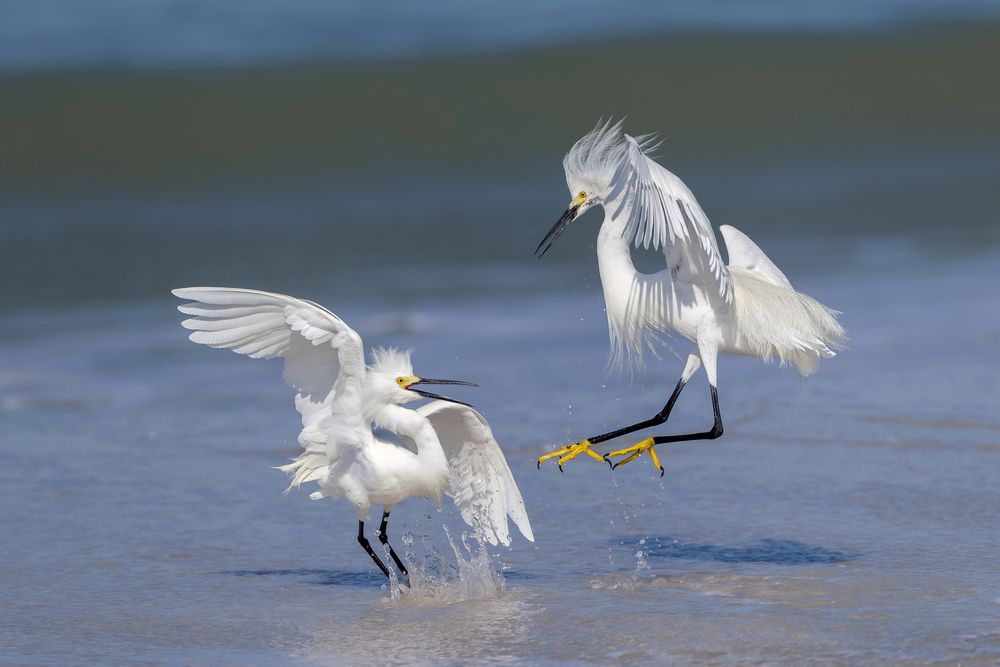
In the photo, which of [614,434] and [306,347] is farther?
[614,434]

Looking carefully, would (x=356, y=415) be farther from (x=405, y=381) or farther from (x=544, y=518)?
(x=544, y=518)

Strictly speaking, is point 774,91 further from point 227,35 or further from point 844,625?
point 844,625

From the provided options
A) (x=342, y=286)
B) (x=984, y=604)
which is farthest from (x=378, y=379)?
(x=342, y=286)

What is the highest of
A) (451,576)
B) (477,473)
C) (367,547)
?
(477,473)

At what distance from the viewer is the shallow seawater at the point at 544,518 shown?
3.97m

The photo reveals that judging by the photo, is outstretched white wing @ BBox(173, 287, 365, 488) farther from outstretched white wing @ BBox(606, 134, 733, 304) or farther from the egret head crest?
outstretched white wing @ BBox(606, 134, 733, 304)

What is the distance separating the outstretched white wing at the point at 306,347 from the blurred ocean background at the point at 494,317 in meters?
0.49

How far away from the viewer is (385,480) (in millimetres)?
4609

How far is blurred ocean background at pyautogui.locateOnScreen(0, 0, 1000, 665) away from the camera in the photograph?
167 inches

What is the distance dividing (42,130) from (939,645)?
39.1 feet

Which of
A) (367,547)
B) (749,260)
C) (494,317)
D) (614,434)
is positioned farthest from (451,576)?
(494,317)

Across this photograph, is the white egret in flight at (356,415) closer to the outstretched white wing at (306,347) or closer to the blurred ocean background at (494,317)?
the outstretched white wing at (306,347)

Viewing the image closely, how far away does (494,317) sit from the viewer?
27.6 ft

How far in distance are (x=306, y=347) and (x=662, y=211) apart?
126 cm
